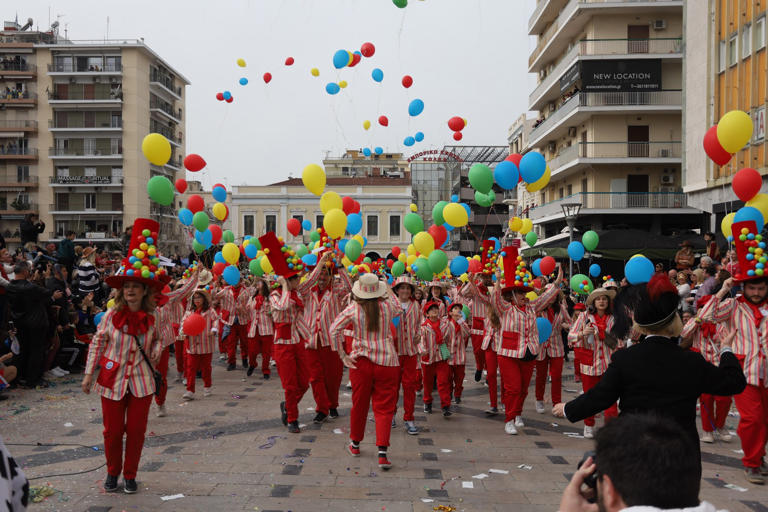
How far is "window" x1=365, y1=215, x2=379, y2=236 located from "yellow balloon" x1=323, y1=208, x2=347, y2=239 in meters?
48.0

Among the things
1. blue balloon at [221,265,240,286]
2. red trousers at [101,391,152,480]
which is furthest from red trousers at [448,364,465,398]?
red trousers at [101,391,152,480]

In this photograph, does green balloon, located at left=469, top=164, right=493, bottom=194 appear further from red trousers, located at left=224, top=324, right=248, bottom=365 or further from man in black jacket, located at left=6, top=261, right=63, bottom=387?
man in black jacket, located at left=6, top=261, right=63, bottom=387

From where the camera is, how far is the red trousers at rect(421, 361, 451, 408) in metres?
8.81

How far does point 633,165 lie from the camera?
109 ft

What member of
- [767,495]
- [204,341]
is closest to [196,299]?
[204,341]

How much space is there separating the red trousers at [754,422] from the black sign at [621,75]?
2906 cm

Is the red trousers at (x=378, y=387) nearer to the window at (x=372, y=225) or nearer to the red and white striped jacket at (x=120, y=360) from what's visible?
the red and white striped jacket at (x=120, y=360)

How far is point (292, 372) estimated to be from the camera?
808cm

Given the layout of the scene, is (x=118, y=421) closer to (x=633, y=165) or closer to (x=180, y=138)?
(x=633, y=165)

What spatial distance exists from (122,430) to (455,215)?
5960 mm

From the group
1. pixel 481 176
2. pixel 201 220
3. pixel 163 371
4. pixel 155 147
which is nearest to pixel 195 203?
pixel 201 220

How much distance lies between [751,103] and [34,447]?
1813 centimetres

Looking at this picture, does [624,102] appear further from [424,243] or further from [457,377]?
[457,377]

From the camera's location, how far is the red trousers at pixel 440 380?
28.9 feet
